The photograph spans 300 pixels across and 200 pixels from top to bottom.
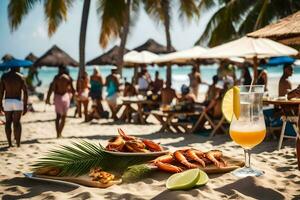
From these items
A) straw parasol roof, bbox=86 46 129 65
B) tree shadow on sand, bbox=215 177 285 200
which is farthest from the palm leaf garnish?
straw parasol roof, bbox=86 46 129 65

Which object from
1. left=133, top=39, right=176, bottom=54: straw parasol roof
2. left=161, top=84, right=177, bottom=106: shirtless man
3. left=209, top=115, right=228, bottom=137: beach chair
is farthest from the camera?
left=133, top=39, right=176, bottom=54: straw parasol roof

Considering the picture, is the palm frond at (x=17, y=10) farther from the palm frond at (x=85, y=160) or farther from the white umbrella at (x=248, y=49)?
the palm frond at (x=85, y=160)

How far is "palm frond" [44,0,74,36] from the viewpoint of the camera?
16016mm

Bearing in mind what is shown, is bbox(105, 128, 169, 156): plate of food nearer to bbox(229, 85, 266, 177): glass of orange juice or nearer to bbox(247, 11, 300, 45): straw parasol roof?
bbox(229, 85, 266, 177): glass of orange juice

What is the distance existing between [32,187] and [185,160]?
1.46 m

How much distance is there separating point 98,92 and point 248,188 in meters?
8.17

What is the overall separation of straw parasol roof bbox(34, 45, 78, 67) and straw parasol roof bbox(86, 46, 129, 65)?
1.58 metres

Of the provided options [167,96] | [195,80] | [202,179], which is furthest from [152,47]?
[202,179]

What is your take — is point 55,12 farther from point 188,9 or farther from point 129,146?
point 129,146

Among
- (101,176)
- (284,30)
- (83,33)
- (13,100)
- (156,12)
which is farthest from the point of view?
(156,12)

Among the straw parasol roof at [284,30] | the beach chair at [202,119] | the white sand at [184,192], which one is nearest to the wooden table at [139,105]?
the beach chair at [202,119]

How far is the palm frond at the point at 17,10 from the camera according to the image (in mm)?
14791

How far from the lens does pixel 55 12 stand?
16203 millimetres

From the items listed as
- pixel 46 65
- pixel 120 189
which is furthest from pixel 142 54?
pixel 120 189
